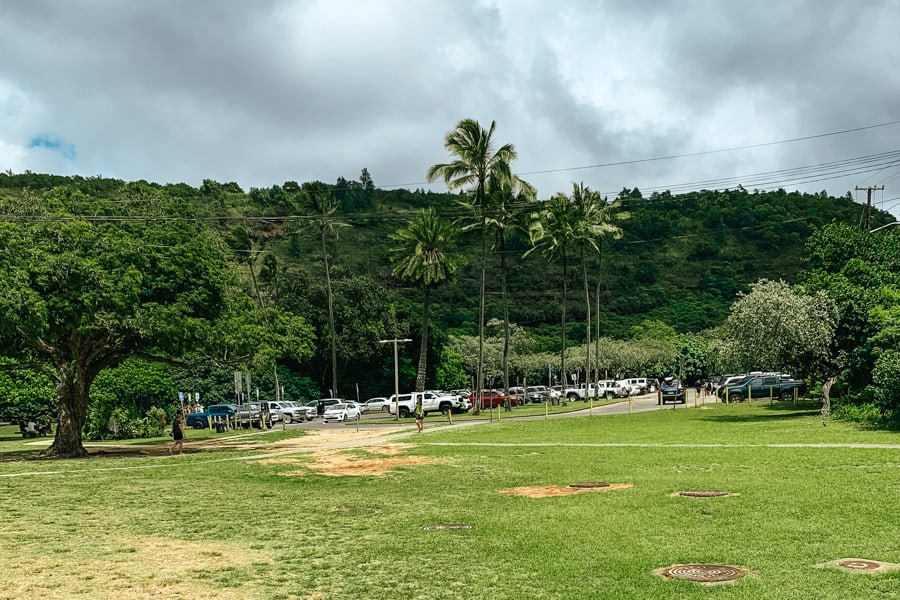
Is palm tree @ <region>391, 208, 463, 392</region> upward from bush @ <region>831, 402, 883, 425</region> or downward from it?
upward

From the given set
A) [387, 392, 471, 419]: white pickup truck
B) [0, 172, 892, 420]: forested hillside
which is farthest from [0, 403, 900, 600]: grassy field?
[0, 172, 892, 420]: forested hillside

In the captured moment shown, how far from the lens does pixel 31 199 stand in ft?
100

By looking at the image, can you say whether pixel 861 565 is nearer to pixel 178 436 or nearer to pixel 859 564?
pixel 859 564

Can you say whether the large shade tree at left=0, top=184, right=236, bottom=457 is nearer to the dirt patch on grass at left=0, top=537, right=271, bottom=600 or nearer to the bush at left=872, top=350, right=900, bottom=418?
the dirt patch on grass at left=0, top=537, right=271, bottom=600

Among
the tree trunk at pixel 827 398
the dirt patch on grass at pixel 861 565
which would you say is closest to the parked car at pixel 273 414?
the tree trunk at pixel 827 398

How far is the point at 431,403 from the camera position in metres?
61.6

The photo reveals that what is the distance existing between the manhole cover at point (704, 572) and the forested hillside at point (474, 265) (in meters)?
69.9

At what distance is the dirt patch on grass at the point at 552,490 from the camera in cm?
1636

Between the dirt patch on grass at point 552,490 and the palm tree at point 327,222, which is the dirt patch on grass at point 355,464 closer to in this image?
the dirt patch on grass at point 552,490

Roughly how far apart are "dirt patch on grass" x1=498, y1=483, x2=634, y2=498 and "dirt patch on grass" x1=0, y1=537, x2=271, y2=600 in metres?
6.34

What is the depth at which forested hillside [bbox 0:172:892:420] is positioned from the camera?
82.1 m

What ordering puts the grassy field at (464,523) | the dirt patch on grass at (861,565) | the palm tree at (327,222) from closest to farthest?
the dirt patch on grass at (861,565) < the grassy field at (464,523) < the palm tree at (327,222)

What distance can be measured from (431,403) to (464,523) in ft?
159

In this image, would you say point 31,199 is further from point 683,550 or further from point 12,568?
point 683,550
